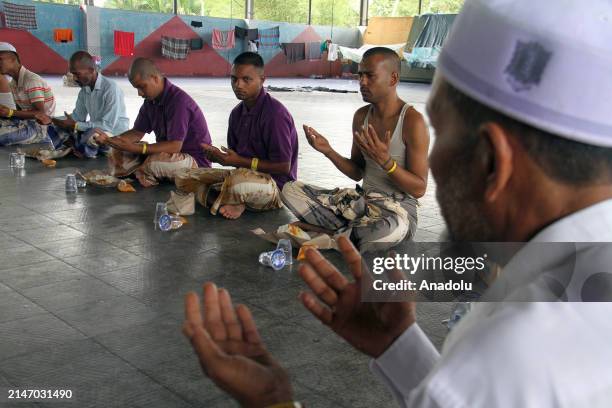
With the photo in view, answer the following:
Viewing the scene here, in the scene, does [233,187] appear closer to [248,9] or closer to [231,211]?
[231,211]

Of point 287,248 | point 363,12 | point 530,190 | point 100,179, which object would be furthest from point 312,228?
point 363,12

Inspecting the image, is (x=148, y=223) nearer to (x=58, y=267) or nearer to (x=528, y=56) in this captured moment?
(x=58, y=267)

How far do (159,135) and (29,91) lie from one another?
7.77ft

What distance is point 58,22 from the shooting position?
1777 centimetres

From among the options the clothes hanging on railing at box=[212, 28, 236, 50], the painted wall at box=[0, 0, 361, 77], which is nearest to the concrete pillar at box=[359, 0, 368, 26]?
the painted wall at box=[0, 0, 361, 77]

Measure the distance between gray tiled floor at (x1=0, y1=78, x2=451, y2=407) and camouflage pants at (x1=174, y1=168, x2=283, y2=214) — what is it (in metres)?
0.11

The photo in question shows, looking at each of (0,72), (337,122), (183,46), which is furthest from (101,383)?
(183,46)

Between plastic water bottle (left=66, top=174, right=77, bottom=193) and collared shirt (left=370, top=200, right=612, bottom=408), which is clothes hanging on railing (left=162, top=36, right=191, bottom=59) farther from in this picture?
collared shirt (left=370, top=200, right=612, bottom=408)

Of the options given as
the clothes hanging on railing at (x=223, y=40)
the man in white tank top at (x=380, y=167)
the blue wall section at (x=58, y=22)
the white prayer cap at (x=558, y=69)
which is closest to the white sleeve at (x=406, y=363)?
the white prayer cap at (x=558, y=69)

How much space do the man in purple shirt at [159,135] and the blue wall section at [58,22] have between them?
13798 millimetres

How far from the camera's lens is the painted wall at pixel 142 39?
17.5 meters

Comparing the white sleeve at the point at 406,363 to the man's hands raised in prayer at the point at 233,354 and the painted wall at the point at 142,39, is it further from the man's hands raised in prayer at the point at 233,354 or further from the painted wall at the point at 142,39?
the painted wall at the point at 142,39

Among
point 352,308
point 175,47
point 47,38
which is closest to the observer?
point 352,308

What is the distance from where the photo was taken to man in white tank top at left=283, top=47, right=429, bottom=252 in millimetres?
3467
